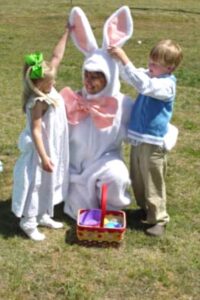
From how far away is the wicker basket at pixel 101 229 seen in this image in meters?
3.91

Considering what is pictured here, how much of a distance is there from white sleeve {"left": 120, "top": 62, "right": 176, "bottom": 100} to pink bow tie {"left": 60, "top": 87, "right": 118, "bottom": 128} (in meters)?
0.32

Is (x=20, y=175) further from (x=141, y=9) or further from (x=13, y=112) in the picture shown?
(x=141, y=9)

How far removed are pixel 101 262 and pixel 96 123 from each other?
0.98m

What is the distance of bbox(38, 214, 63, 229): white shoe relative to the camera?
4.22 metres

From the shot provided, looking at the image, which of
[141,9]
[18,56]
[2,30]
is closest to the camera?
[18,56]

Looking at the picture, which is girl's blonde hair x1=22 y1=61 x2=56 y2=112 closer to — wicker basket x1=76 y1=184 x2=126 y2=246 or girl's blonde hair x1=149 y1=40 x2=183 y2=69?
girl's blonde hair x1=149 y1=40 x2=183 y2=69

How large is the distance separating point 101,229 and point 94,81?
102cm

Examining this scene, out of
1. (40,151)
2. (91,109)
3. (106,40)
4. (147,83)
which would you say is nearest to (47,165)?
(40,151)

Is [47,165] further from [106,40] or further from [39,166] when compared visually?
[106,40]

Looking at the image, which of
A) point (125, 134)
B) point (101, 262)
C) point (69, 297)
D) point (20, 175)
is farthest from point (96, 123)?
point (69, 297)

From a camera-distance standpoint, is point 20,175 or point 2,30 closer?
point 20,175

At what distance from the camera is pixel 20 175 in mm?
3975

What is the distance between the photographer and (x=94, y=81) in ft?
13.2

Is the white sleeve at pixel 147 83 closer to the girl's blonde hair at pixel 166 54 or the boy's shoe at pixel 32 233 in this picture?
the girl's blonde hair at pixel 166 54
